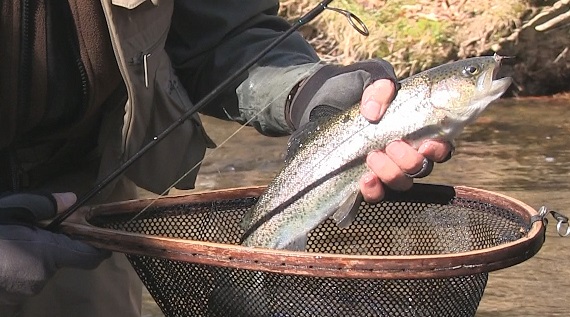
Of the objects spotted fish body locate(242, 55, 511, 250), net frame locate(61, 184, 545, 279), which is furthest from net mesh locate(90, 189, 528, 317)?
spotted fish body locate(242, 55, 511, 250)

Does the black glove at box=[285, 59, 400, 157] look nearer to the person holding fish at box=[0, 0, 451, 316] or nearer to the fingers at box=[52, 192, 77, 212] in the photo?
the person holding fish at box=[0, 0, 451, 316]

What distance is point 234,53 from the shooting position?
1.97 m

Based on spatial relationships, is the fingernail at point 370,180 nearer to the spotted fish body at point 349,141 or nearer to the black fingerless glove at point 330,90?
the spotted fish body at point 349,141

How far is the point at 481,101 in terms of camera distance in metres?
1.63

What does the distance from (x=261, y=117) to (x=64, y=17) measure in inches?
16.0

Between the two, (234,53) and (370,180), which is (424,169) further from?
(234,53)

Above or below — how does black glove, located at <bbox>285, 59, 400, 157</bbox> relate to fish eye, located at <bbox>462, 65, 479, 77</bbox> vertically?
below

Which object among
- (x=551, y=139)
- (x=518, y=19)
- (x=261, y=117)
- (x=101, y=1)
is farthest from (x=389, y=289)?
(x=518, y=19)

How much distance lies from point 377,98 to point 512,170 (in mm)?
2830

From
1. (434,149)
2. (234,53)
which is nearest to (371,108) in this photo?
(434,149)

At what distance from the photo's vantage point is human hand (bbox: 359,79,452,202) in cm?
159

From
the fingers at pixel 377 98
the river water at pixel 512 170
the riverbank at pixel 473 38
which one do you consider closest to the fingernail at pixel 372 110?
the fingers at pixel 377 98

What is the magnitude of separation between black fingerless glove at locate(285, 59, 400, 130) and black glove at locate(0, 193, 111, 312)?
0.44m

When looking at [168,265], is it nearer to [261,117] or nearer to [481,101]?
[261,117]
